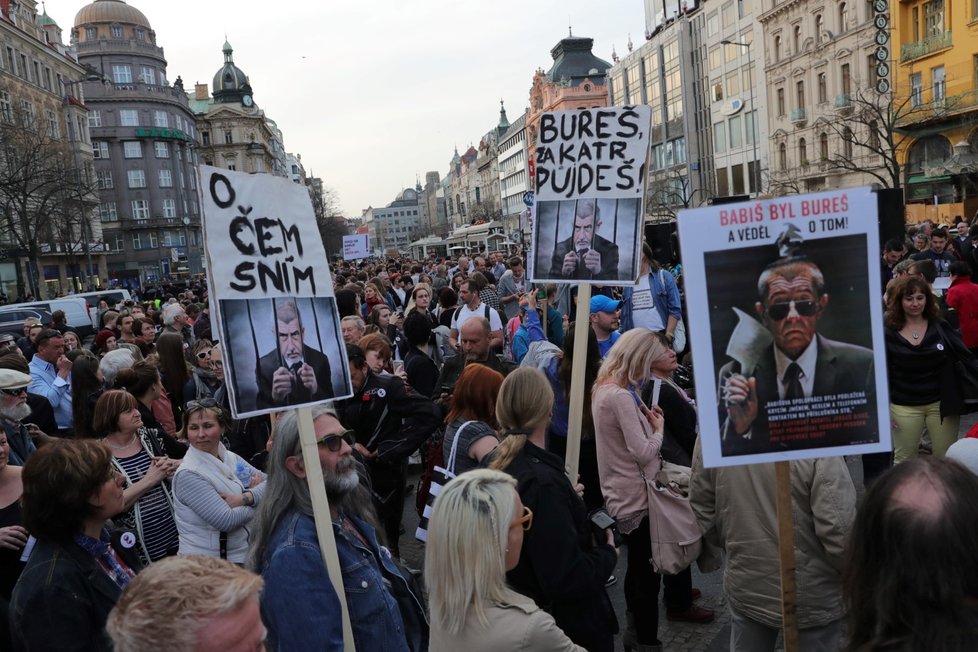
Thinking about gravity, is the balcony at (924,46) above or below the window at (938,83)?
above

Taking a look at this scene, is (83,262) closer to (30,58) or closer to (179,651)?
(30,58)

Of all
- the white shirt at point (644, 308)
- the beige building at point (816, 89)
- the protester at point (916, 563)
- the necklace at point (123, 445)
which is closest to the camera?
the protester at point (916, 563)

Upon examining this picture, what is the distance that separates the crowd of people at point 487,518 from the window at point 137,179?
77.0 m

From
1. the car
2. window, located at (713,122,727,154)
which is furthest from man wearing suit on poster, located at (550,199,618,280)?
window, located at (713,122,727,154)

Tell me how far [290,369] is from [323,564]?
81 centimetres

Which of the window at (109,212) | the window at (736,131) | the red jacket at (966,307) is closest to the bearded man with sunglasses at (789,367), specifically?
the red jacket at (966,307)

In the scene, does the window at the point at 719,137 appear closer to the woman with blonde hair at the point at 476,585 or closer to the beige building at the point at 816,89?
the beige building at the point at 816,89

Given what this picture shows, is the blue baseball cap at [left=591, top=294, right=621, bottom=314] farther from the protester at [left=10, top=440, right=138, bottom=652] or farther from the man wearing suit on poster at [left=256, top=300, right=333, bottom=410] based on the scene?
the protester at [left=10, top=440, right=138, bottom=652]

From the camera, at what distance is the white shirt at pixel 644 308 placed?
8742mm

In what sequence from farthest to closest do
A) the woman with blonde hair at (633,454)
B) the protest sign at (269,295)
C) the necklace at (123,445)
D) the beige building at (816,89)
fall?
the beige building at (816,89)
the necklace at (123,445)
the woman with blonde hair at (633,454)
the protest sign at (269,295)

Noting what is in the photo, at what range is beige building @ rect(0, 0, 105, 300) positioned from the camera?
97.5 ft

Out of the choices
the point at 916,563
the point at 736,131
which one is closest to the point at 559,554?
the point at 916,563

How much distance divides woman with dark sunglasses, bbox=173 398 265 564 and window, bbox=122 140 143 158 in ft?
262

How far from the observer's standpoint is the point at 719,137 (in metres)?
58.2
